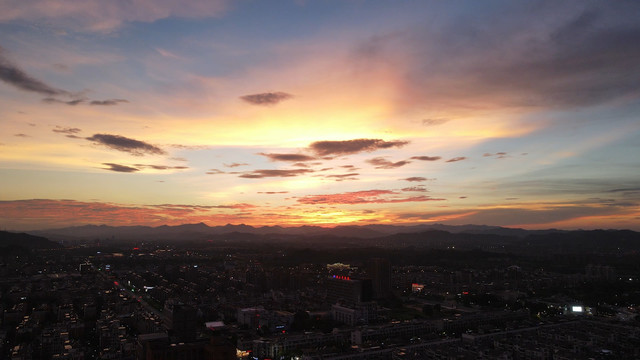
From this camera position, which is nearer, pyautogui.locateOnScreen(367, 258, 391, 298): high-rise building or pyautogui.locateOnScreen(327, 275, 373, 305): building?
pyautogui.locateOnScreen(327, 275, 373, 305): building

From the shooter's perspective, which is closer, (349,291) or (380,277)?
(349,291)

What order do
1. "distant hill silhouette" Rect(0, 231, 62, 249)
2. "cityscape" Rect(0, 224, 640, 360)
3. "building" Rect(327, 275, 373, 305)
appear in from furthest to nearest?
"distant hill silhouette" Rect(0, 231, 62, 249) < "building" Rect(327, 275, 373, 305) < "cityscape" Rect(0, 224, 640, 360)

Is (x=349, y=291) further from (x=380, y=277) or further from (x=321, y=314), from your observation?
(x=321, y=314)

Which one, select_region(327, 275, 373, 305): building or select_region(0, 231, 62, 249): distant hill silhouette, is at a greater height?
select_region(0, 231, 62, 249): distant hill silhouette

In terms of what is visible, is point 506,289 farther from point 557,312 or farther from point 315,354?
point 315,354

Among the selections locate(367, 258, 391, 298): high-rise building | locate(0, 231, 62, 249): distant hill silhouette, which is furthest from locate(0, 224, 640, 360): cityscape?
locate(0, 231, 62, 249): distant hill silhouette

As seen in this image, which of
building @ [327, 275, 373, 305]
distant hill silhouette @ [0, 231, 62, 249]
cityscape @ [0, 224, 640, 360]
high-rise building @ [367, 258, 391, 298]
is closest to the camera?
cityscape @ [0, 224, 640, 360]

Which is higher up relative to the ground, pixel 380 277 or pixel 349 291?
pixel 380 277

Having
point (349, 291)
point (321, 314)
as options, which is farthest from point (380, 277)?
point (321, 314)

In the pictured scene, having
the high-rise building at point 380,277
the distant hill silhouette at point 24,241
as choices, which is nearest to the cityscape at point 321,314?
the high-rise building at point 380,277

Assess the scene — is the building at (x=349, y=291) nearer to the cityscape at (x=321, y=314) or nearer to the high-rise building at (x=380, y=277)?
the cityscape at (x=321, y=314)

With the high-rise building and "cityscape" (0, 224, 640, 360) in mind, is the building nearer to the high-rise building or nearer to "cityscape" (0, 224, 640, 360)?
"cityscape" (0, 224, 640, 360)
